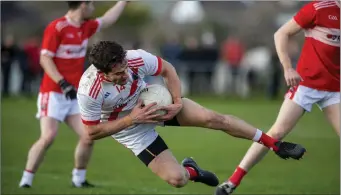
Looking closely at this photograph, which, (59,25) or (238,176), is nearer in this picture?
(238,176)

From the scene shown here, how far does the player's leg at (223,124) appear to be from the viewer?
26.8ft

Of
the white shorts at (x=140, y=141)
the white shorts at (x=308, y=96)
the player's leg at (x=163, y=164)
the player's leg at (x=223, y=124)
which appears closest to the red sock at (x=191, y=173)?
the player's leg at (x=163, y=164)

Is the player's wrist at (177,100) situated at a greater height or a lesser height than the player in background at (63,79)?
greater

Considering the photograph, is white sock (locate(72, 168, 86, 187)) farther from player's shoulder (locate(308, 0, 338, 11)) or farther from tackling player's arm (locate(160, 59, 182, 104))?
player's shoulder (locate(308, 0, 338, 11))

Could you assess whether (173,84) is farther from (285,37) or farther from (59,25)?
(59,25)

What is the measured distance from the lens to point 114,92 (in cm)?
797

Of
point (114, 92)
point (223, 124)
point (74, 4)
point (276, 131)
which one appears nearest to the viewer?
point (114, 92)

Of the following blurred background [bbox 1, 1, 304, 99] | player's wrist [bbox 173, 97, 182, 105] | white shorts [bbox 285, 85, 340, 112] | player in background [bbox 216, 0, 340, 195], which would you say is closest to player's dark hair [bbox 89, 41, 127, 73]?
player's wrist [bbox 173, 97, 182, 105]

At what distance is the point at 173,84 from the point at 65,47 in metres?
2.99

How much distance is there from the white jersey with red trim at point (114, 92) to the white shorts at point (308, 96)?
1.80 meters


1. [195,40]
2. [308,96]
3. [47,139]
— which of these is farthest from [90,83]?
[195,40]

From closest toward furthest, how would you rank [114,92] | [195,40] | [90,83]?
[90,83]
[114,92]
[195,40]

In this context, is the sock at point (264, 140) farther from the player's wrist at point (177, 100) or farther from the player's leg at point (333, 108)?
the player's leg at point (333, 108)

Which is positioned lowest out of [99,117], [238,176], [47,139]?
[47,139]
